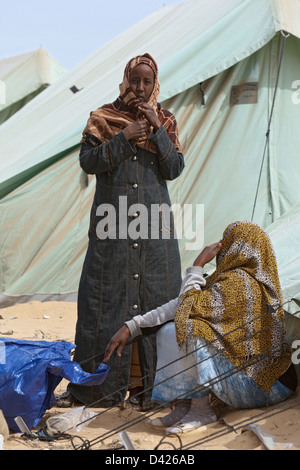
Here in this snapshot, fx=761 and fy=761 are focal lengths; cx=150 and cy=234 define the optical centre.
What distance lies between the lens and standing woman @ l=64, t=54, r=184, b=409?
351cm

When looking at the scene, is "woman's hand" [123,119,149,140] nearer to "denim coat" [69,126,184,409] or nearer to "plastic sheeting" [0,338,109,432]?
"denim coat" [69,126,184,409]

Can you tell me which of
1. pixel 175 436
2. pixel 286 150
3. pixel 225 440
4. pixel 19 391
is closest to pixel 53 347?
pixel 19 391


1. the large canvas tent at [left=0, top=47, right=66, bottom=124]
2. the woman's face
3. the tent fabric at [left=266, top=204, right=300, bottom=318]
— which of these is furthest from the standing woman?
the large canvas tent at [left=0, top=47, right=66, bottom=124]

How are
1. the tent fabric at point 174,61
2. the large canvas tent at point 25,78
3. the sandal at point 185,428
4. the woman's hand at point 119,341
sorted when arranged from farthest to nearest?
the large canvas tent at point 25,78
the tent fabric at point 174,61
the woman's hand at point 119,341
the sandal at point 185,428

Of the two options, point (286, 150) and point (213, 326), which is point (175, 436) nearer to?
point (213, 326)

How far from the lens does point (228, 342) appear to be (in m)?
3.05

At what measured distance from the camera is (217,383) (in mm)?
3035

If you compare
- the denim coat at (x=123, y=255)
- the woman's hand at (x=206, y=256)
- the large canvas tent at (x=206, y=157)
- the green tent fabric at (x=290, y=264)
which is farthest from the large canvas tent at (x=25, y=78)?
the woman's hand at (x=206, y=256)

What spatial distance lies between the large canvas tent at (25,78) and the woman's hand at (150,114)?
7.51 m

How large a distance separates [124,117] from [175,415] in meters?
1.42

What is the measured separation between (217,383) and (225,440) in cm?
24

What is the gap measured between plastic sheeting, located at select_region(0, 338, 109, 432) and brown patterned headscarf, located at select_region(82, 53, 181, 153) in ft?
3.45

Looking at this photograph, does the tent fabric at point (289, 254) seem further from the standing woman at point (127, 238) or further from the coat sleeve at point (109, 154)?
the coat sleeve at point (109, 154)

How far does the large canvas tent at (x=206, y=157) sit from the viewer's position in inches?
236
